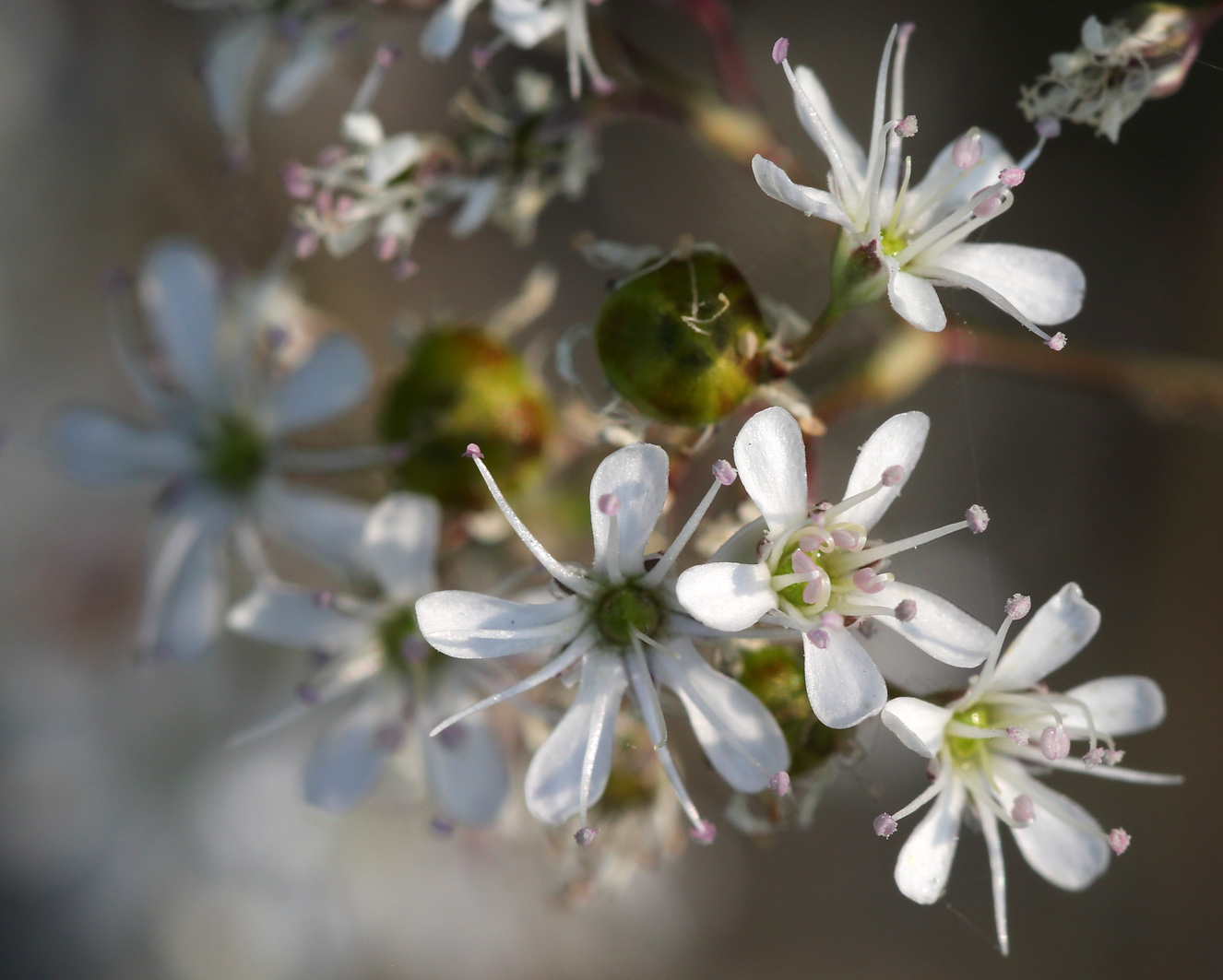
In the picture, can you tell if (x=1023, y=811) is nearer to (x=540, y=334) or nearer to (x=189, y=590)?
(x=189, y=590)

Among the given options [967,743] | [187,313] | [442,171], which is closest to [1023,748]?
[967,743]

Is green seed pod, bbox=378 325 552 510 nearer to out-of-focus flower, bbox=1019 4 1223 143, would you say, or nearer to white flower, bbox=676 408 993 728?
white flower, bbox=676 408 993 728

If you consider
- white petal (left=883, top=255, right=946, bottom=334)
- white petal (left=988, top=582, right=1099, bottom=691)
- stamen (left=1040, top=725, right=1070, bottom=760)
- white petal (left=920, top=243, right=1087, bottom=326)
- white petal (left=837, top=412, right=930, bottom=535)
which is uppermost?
white petal (left=883, top=255, right=946, bottom=334)

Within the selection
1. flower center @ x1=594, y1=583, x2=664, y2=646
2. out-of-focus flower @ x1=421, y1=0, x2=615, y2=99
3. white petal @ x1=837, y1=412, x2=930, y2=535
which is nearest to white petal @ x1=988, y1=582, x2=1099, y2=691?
white petal @ x1=837, y1=412, x2=930, y2=535

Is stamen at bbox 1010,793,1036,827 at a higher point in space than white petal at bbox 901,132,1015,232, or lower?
lower

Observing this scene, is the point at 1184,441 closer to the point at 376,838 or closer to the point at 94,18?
the point at 376,838

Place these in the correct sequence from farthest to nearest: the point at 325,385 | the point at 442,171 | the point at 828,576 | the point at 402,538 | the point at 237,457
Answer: the point at 237,457, the point at 325,385, the point at 442,171, the point at 402,538, the point at 828,576
